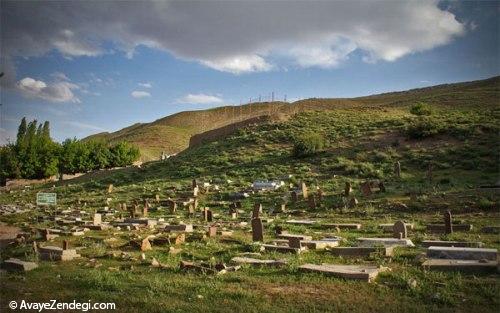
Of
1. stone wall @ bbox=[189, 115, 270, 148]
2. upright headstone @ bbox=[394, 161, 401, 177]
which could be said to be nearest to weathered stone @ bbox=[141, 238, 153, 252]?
upright headstone @ bbox=[394, 161, 401, 177]

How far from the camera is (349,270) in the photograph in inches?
344

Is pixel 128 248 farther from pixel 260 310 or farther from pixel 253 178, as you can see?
pixel 253 178

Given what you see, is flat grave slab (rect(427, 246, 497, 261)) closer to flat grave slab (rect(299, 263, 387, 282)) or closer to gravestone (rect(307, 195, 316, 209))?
flat grave slab (rect(299, 263, 387, 282))

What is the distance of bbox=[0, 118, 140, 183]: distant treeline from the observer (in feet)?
201

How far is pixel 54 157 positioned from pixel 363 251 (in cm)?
6178

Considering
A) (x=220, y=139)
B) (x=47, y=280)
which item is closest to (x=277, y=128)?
(x=220, y=139)

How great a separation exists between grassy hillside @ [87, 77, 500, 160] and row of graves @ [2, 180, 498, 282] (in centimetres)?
4203

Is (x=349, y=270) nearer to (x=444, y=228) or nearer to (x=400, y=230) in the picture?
(x=400, y=230)

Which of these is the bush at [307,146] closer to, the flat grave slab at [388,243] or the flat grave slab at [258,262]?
the flat grave slab at [388,243]

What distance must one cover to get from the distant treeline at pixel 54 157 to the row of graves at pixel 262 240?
1722 inches

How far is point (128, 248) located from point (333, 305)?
721cm

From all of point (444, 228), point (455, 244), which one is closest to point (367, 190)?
point (444, 228)

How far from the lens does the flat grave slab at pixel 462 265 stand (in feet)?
28.3

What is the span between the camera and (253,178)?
36000 millimetres
